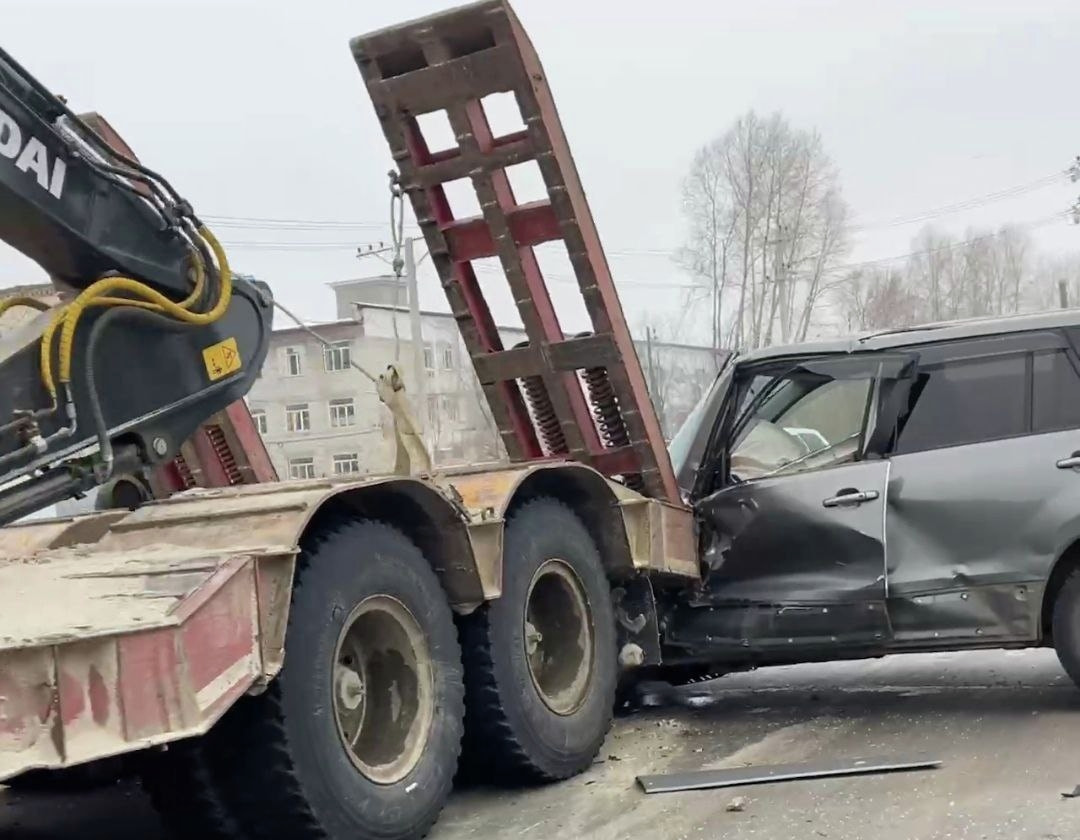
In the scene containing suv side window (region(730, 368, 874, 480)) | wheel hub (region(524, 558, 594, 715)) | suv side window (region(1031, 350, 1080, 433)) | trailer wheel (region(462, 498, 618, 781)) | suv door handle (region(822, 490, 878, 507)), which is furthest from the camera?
suv side window (region(730, 368, 874, 480))

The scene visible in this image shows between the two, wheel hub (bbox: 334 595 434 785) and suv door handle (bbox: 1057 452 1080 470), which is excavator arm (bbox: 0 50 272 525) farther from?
suv door handle (bbox: 1057 452 1080 470)

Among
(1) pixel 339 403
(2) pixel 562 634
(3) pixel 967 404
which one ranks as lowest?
(1) pixel 339 403

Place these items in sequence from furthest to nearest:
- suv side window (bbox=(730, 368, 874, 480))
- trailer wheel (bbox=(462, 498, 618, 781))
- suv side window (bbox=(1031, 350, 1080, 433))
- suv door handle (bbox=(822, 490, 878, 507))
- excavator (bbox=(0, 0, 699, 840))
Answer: suv side window (bbox=(730, 368, 874, 480)) → suv door handle (bbox=(822, 490, 878, 507)) → suv side window (bbox=(1031, 350, 1080, 433)) → trailer wheel (bbox=(462, 498, 618, 781)) → excavator (bbox=(0, 0, 699, 840))

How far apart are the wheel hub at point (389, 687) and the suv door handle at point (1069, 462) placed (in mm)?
3064

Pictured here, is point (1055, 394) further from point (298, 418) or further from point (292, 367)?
point (292, 367)

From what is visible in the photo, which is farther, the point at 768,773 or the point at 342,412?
the point at 342,412

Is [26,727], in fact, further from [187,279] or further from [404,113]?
[404,113]

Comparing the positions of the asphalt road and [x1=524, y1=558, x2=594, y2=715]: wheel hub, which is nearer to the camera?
the asphalt road

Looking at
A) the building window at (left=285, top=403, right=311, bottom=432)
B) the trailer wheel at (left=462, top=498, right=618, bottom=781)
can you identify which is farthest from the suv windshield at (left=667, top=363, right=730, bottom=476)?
the building window at (left=285, top=403, right=311, bottom=432)

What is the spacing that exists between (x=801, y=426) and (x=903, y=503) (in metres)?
0.80

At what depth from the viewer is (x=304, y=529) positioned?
412cm

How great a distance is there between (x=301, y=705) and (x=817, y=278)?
4264 centimetres

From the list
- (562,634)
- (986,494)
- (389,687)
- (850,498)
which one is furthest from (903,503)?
(389,687)

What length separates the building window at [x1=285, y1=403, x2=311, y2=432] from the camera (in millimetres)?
50875
